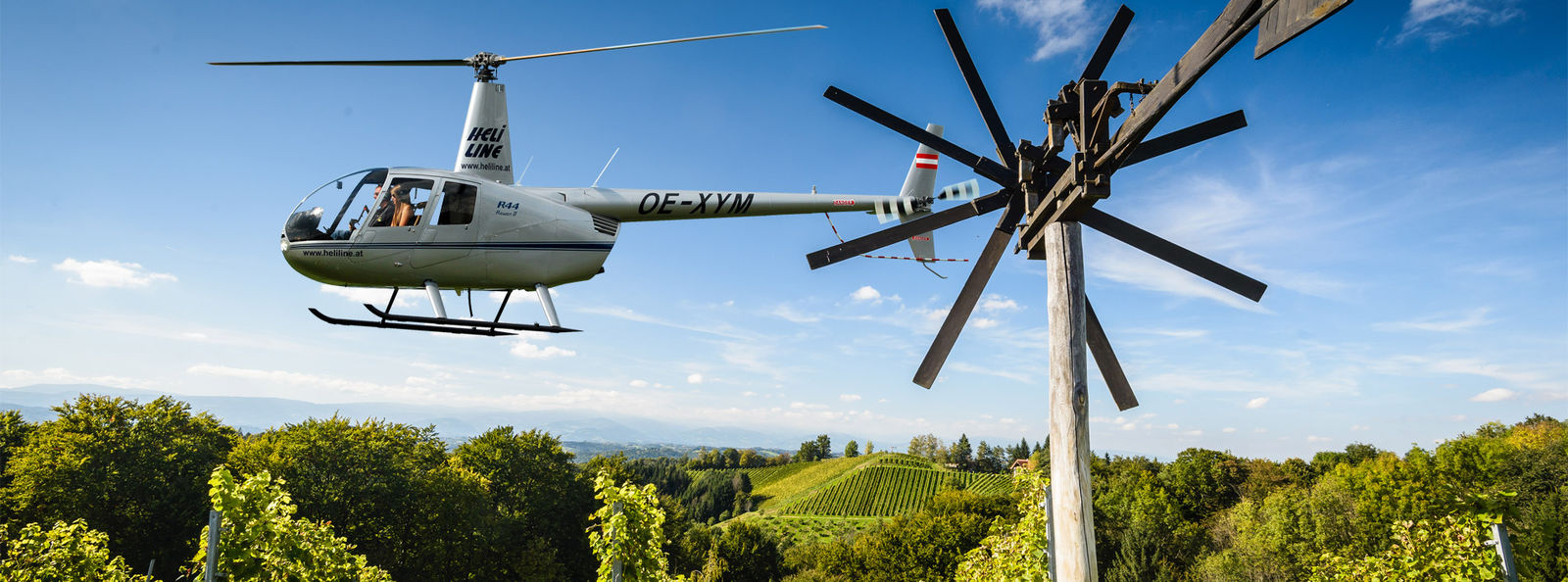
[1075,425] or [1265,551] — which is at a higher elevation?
[1075,425]

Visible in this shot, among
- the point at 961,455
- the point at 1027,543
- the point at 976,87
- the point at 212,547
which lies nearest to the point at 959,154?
the point at 976,87

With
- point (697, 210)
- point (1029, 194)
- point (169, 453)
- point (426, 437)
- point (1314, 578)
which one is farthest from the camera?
point (426, 437)

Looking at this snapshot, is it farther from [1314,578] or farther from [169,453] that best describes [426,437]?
[1314,578]

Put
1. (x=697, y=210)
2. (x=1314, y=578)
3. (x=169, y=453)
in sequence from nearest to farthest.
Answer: (x=1314, y=578)
(x=697, y=210)
(x=169, y=453)

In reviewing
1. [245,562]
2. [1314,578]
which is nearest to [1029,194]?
[1314,578]

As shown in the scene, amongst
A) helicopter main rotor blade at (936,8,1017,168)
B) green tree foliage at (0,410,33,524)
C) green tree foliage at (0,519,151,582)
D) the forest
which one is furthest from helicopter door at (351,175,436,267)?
green tree foliage at (0,410,33,524)

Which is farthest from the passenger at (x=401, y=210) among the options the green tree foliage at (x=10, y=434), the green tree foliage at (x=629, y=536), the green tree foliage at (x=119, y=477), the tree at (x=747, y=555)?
the tree at (x=747, y=555)

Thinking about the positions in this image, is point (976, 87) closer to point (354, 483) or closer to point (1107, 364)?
point (1107, 364)

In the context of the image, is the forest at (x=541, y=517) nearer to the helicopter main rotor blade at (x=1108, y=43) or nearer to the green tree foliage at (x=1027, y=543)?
the green tree foliage at (x=1027, y=543)
